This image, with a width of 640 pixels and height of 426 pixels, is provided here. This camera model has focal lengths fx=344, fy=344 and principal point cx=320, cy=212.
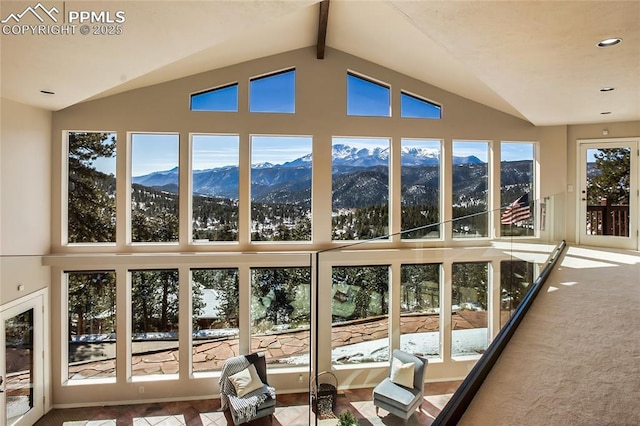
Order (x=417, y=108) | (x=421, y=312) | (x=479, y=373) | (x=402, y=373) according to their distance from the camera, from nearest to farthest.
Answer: (x=479, y=373) < (x=402, y=373) < (x=421, y=312) < (x=417, y=108)

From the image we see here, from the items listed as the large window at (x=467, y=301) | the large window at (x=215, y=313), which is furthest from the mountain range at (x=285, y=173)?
the large window at (x=467, y=301)

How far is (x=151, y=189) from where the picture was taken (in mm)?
6902

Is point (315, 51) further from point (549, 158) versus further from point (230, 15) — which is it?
point (549, 158)

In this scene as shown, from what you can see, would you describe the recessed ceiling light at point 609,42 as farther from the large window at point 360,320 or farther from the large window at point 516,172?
the large window at point 516,172

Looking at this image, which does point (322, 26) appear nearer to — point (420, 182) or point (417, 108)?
point (417, 108)

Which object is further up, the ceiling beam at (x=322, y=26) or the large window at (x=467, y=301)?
the ceiling beam at (x=322, y=26)

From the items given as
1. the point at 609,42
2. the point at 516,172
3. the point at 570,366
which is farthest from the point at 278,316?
the point at 609,42

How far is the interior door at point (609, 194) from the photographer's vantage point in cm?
702

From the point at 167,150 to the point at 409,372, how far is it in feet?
19.5

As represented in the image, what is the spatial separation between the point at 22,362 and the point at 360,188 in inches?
265

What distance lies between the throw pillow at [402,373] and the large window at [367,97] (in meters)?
4.96

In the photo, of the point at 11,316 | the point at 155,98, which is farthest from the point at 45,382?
the point at 155,98

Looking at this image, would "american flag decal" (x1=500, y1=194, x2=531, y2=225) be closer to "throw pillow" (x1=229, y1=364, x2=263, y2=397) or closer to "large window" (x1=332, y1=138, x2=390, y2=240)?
"large window" (x1=332, y1=138, x2=390, y2=240)

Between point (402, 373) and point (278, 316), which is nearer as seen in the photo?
point (402, 373)
